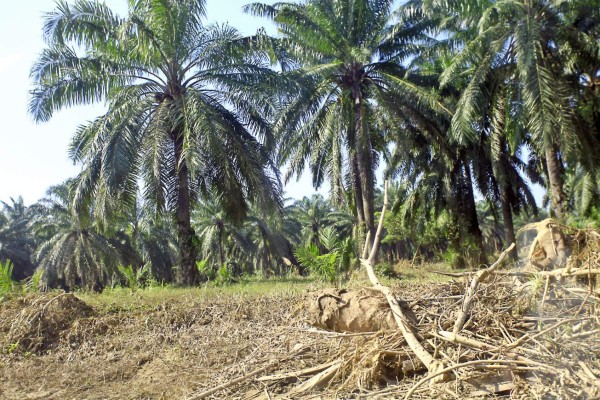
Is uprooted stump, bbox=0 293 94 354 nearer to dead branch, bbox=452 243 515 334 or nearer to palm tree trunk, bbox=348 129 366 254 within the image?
dead branch, bbox=452 243 515 334

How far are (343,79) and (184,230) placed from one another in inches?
278

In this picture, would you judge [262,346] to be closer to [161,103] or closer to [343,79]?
[161,103]

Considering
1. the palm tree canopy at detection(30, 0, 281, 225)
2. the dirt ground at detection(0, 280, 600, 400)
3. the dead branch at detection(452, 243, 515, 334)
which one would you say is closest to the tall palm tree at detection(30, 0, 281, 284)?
the palm tree canopy at detection(30, 0, 281, 225)

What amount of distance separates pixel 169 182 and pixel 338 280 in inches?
254

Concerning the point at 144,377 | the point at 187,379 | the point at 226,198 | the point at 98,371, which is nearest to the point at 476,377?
the point at 187,379

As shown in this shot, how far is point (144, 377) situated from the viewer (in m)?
8.15

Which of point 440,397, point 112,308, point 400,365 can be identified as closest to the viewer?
point 440,397

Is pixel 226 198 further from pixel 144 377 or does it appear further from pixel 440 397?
pixel 440 397

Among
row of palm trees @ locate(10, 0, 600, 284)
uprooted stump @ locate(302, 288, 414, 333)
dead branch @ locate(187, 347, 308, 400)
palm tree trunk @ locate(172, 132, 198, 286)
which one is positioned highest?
row of palm trees @ locate(10, 0, 600, 284)

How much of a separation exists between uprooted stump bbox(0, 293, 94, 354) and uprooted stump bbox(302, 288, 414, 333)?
5629 millimetres

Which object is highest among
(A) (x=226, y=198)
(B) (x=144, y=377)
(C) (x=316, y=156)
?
(C) (x=316, y=156)

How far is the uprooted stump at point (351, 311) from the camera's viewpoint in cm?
622

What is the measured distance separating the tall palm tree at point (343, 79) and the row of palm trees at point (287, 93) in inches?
2.0

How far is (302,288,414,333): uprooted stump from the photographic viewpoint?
20.4 ft
